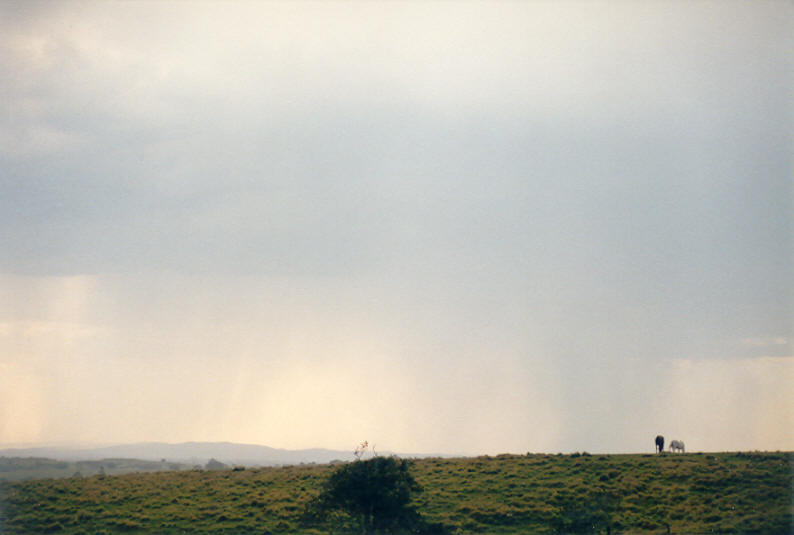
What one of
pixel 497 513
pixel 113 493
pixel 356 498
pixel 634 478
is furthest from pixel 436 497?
pixel 113 493

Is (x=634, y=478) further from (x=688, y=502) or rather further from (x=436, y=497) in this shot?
(x=436, y=497)

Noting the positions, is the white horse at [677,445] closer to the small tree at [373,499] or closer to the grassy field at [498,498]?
the grassy field at [498,498]

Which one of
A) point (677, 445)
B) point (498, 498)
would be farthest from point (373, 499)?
point (677, 445)

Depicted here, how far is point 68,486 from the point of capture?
64500 mm

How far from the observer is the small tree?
45.2 meters

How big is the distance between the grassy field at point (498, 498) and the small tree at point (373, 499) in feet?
11.6

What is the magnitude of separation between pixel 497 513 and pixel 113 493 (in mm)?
33997

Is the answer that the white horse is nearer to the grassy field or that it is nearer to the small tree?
the grassy field

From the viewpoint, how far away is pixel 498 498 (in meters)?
55.6

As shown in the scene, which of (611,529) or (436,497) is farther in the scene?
(436,497)

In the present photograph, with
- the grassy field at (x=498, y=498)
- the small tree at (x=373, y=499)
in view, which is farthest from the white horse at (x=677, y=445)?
the small tree at (x=373, y=499)

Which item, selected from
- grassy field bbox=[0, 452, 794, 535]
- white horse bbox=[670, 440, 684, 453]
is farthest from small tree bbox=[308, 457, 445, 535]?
white horse bbox=[670, 440, 684, 453]

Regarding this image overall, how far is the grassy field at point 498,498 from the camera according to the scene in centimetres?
4916

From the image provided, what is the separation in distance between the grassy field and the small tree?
3528 millimetres
